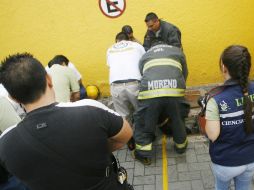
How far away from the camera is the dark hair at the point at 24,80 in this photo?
1878 mm

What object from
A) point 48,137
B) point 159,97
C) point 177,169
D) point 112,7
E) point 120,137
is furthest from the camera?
point 112,7

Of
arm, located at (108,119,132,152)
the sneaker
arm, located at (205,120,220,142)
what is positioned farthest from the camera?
the sneaker

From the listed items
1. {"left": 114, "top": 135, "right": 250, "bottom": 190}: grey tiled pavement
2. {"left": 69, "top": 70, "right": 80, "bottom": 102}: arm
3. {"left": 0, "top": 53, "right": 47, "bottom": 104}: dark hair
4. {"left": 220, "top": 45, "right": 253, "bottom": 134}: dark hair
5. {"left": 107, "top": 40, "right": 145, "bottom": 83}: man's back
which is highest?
{"left": 0, "top": 53, "right": 47, "bottom": 104}: dark hair

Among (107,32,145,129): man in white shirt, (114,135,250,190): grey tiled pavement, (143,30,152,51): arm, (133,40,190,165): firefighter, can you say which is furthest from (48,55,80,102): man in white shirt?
(143,30,152,51): arm

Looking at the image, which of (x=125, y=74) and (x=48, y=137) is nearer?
(x=48, y=137)

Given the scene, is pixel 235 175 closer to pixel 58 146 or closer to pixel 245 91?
pixel 245 91

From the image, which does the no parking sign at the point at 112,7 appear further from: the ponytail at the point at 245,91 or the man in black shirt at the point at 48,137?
the man in black shirt at the point at 48,137

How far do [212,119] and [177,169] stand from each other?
2.12m

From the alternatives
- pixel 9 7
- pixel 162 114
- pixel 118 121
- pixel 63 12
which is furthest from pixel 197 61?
pixel 118 121

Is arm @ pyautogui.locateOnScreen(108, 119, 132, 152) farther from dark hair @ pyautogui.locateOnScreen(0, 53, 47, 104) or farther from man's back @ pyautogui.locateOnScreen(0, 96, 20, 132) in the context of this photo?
man's back @ pyautogui.locateOnScreen(0, 96, 20, 132)

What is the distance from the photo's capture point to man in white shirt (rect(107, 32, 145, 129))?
16.0 ft

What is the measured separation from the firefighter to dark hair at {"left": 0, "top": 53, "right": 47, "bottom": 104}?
2.63m

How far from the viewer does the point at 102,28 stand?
6758 millimetres

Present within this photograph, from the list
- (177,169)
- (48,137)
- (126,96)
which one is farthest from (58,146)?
(126,96)
